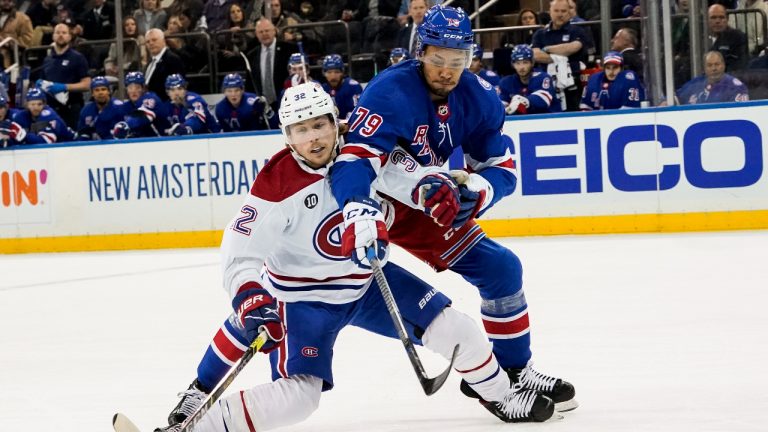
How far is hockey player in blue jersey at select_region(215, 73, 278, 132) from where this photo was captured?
1045 cm

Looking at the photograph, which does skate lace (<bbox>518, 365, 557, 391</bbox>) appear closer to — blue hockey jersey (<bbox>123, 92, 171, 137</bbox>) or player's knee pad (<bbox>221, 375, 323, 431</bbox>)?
player's knee pad (<bbox>221, 375, 323, 431</bbox>)

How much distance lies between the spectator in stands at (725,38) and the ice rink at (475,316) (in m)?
1.40

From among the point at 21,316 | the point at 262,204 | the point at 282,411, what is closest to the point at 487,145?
the point at 262,204

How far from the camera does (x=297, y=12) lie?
1122 cm

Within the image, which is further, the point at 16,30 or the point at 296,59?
the point at 16,30

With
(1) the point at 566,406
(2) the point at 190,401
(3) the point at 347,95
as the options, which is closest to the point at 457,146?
(1) the point at 566,406

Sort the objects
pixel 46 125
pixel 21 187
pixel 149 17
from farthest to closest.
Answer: pixel 149 17
pixel 46 125
pixel 21 187

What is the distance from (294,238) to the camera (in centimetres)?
326

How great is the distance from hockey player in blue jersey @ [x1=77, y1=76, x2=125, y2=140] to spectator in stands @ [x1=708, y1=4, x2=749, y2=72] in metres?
5.08

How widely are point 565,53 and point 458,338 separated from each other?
6.73 meters

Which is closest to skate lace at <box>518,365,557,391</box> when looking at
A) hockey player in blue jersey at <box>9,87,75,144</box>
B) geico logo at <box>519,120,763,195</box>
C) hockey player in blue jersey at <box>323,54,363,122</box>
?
geico logo at <box>519,120,763,195</box>

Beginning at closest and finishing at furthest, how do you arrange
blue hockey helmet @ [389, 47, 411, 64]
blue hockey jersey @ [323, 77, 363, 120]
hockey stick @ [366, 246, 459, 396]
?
hockey stick @ [366, 246, 459, 396] < blue hockey helmet @ [389, 47, 411, 64] < blue hockey jersey @ [323, 77, 363, 120]

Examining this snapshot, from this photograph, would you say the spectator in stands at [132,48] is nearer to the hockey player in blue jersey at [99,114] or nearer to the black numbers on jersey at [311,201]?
the hockey player in blue jersey at [99,114]

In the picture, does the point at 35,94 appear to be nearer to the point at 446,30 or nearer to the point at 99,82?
the point at 99,82
